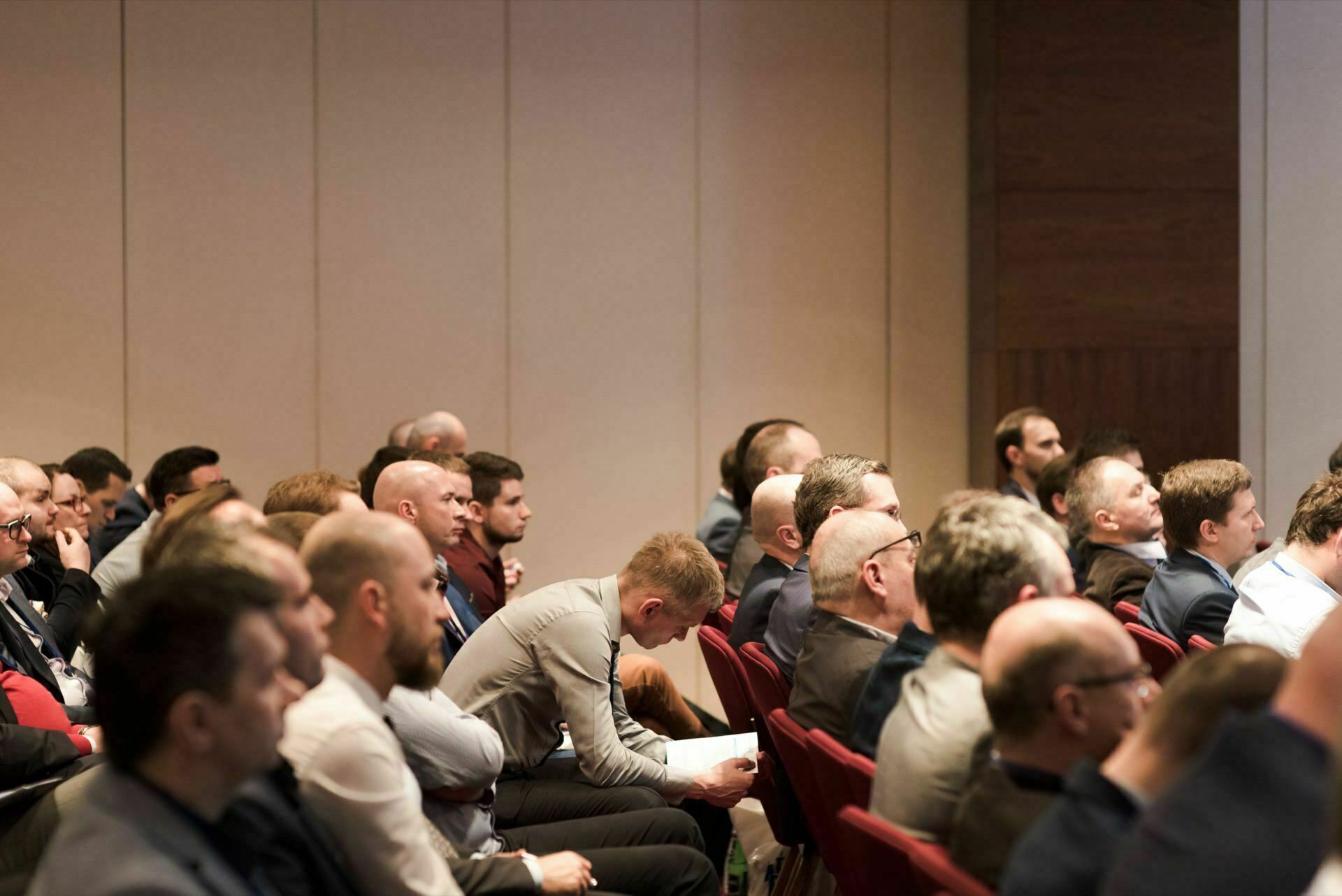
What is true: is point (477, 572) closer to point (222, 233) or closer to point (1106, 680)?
point (222, 233)

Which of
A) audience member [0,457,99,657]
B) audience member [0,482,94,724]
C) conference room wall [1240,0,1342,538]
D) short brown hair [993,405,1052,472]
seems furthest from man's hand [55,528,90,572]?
conference room wall [1240,0,1342,538]

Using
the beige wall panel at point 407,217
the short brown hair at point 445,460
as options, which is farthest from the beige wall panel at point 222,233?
the short brown hair at point 445,460

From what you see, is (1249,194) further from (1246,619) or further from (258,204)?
(258,204)

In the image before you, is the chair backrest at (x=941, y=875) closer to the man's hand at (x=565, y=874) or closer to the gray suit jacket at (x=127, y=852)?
the man's hand at (x=565, y=874)

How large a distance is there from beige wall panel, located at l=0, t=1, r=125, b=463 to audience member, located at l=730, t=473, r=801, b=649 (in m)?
3.92

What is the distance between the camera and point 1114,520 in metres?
4.57

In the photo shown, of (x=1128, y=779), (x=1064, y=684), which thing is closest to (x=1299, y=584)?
(x=1064, y=684)

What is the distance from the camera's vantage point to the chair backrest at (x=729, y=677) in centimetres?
375

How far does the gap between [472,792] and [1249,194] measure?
5571 millimetres

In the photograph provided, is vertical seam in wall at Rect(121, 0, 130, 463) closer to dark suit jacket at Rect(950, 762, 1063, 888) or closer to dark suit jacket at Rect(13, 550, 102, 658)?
dark suit jacket at Rect(13, 550, 102, 658)

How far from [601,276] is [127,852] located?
5789mm

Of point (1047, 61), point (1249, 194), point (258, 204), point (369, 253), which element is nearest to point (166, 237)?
Answer: point (258, 204)

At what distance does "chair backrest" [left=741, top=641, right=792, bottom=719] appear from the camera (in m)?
3.38

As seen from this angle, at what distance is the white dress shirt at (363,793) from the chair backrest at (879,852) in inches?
25.9
